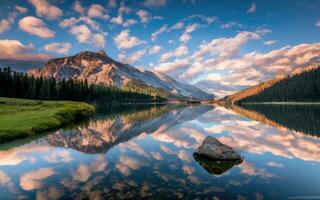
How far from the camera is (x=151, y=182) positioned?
60.0 ft

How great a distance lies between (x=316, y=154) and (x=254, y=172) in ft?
37.6

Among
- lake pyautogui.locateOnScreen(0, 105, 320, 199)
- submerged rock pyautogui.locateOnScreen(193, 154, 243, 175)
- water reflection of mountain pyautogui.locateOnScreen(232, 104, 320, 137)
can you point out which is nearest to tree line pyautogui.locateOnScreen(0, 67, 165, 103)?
lake pyautogui.locateOnScreen(0, 105, 320, 199)

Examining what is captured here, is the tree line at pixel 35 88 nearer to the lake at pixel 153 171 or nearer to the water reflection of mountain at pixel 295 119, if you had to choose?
the lake at pixel 153 171

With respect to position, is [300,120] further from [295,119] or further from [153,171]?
[153,171]

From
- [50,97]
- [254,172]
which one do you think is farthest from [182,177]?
[50,97]

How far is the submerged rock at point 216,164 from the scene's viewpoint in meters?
20.9

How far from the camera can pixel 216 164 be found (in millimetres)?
22828

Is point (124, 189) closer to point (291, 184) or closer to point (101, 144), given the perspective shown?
point (291, 184)

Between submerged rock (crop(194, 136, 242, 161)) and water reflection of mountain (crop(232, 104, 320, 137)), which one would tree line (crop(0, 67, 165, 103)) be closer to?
water reflection of mountain (crop(232, 104, 320, 137))

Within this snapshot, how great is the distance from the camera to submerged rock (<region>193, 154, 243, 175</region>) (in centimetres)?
2092

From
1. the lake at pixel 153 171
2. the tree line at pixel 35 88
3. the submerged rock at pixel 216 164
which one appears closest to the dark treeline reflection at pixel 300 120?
the lake at pixel 153 171

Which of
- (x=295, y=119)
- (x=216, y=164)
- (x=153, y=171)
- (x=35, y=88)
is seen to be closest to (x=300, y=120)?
(x=295, y=119)

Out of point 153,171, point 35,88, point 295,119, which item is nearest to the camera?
point 153,171

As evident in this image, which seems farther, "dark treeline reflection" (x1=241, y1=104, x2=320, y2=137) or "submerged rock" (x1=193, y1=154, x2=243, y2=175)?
"dark treeline reflection" (x1=241, y1=104, x2=320, y2=137)
